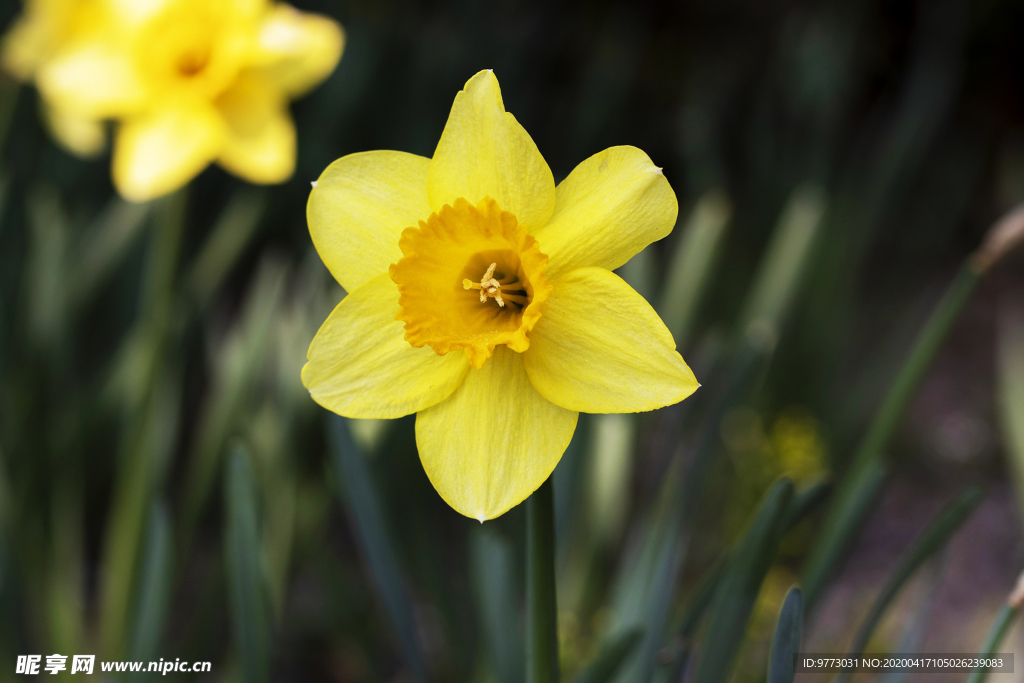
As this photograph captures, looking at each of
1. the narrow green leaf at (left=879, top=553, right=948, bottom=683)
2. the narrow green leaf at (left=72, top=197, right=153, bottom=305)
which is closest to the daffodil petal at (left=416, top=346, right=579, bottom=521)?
the narrow green leaf at (left=879, top=553, right=948, bottom=683)

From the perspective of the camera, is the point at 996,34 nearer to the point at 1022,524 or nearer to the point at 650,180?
the point at 1022,524

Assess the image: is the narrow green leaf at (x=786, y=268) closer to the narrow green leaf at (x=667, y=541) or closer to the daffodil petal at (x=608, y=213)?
the narrow green leaf at (x=667, y=541)

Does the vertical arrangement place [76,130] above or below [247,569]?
above

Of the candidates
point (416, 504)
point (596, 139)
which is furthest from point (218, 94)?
point (596, 139)

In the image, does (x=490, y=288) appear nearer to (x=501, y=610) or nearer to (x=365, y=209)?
(x=365, y=209)

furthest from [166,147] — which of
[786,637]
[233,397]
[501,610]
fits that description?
[786,637]

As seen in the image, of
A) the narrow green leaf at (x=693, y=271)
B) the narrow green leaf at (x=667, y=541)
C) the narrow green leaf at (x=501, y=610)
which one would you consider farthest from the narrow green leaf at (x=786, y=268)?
the narrow green leaf at (x=501, y=610)
